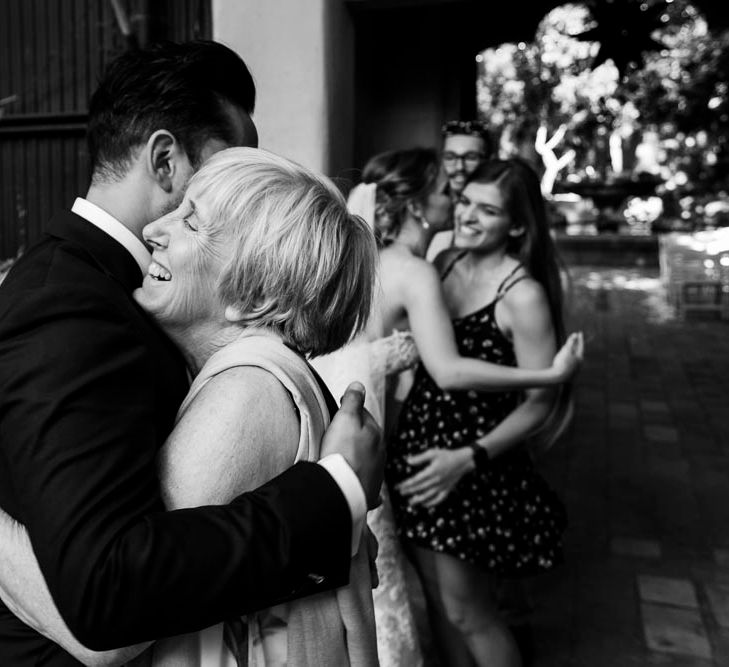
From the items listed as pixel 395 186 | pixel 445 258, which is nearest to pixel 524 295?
pixel 445 258

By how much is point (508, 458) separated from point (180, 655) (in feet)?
5.60

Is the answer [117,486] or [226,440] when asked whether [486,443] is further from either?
[117,486]

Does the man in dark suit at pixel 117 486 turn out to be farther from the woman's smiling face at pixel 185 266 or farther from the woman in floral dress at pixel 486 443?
the woman in floral dress at pixel 486 443

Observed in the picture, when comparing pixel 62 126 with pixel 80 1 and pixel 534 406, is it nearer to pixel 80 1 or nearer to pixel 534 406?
pixel 80 1

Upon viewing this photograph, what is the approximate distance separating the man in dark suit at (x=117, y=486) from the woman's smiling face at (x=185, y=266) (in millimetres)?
48

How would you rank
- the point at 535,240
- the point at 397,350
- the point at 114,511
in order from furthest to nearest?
the point at 535,240 < the point at 397,350 < the point at 114,511

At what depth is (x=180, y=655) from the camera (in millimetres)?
1161

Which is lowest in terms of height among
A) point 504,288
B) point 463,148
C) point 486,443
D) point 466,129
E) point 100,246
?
point 486,443

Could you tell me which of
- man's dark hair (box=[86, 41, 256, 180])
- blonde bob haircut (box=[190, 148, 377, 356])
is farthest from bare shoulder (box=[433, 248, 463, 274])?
blonde bob haircut (box=[190, 148, 377, 356])

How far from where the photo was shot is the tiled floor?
11.3ft

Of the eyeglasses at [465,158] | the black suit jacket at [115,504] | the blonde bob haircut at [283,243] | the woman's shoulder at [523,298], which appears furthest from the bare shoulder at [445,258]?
the black suit jacket at [115,504]

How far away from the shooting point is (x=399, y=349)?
2711 mm

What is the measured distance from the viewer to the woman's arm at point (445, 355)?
8.29ft

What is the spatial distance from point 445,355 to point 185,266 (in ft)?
4.68
